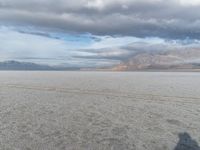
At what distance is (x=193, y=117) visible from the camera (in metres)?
13.6

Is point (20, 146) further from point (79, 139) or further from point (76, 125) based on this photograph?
point (76, 125)

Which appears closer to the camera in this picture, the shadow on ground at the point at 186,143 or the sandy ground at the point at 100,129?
the shadow on ground at the point at 186,143

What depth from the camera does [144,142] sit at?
945 cm

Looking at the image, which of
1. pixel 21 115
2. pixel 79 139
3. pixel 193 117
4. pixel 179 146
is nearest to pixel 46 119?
pixel 21 115

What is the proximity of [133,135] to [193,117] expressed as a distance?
4907 mm

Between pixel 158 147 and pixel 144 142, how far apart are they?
66 cm

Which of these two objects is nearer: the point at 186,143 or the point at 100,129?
the point at 186,143

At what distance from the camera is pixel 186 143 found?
9312 millimetres

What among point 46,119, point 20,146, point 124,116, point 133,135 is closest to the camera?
point 20,146

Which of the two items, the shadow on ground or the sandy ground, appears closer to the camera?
the shadow on ground

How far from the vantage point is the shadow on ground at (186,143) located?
28.9ft

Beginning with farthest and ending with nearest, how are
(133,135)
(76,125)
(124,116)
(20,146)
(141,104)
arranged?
(141,104) < (124,116) < (76,125) < (133,135) < (20,146)

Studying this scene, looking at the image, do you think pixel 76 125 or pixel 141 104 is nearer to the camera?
pixel 76 125

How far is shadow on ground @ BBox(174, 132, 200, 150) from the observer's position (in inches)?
346
